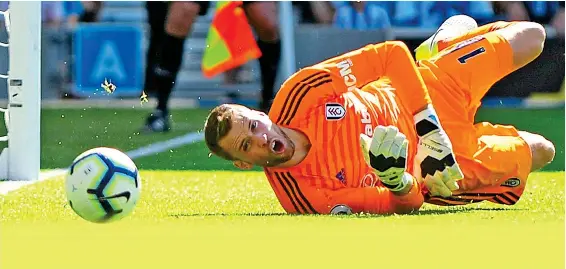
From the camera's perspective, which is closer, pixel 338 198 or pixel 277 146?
pixel 277 146

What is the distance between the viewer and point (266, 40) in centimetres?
1028

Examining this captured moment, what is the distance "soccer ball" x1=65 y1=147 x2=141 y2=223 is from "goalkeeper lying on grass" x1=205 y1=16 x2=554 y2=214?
50 centimetres

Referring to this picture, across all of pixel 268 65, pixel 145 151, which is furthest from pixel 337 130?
pixel 268 65

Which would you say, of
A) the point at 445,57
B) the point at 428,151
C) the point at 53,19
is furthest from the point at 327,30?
the point at 428,151

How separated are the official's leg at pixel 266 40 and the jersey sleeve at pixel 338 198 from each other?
16.6ft

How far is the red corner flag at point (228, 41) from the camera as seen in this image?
43.2 feet

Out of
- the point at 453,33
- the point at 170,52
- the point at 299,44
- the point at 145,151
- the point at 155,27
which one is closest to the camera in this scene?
the point at 453,33

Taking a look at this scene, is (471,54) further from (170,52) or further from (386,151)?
(170,52)

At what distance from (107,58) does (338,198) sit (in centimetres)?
919

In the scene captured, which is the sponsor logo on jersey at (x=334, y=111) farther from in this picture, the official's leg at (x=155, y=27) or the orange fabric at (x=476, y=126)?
the official's leg at (x=155, y=27)

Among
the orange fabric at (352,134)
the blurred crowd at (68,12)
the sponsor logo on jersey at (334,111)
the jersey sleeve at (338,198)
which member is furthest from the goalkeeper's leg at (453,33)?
the blurred crowd at (68,12)

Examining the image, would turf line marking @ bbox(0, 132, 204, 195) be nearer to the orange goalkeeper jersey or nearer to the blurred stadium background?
the orange goalkeeper jersey

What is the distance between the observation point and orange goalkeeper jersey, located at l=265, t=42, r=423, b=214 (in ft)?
17.0

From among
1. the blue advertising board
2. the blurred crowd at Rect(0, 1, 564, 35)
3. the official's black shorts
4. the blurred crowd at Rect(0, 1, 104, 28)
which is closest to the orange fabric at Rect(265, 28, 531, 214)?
the official's black shorts
